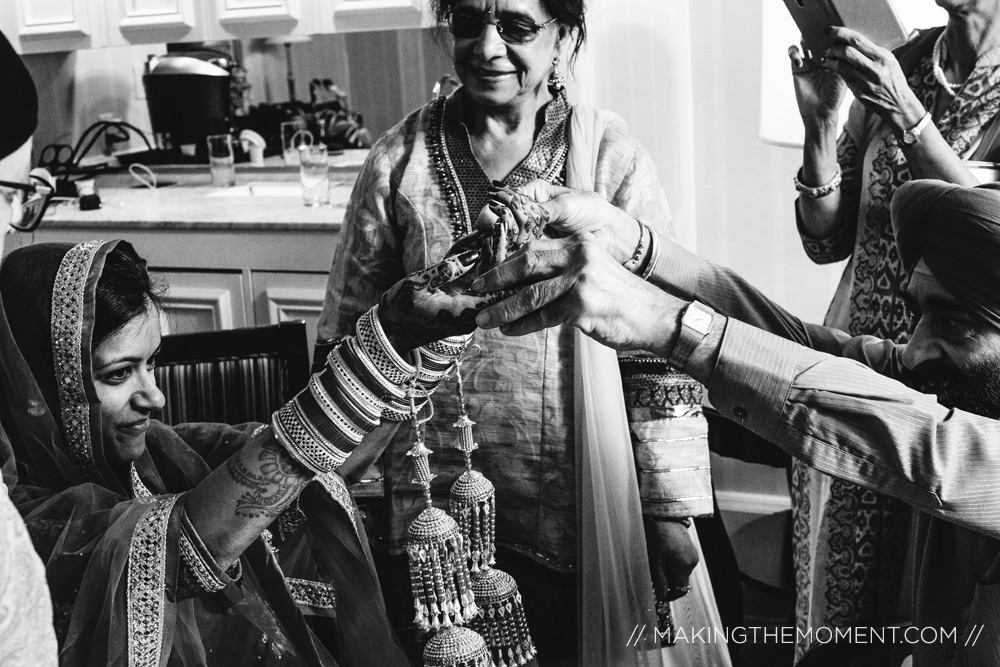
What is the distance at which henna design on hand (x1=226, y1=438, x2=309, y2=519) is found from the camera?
980mm

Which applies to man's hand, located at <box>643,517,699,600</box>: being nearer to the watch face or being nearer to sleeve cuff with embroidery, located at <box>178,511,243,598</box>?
the watch face

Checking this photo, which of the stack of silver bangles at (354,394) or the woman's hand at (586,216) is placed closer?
the stack of silver bangles at (354,394)

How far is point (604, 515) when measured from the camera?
1429 mm

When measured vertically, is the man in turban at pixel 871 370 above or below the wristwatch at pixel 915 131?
below

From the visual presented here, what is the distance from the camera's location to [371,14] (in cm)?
316

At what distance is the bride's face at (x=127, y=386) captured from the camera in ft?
3.95

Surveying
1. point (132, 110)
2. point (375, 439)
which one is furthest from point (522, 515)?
point (132, 110)

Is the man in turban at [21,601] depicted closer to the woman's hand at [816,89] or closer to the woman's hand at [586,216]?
the woman's hand at [586,216]

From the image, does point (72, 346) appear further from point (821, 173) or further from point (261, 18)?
point (261, 18)

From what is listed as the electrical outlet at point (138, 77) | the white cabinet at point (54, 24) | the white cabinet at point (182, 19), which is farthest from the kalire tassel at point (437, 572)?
the electrical outlet at point (138, 77)

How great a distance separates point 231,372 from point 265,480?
906mm

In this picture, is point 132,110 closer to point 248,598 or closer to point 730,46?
point 730,46

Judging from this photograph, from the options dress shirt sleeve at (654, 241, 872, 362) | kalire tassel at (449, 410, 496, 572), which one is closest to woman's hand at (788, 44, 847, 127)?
dress shirt sleeve at (654, 241, 872, 362)

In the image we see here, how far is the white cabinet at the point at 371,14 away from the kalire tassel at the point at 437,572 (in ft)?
7.76
